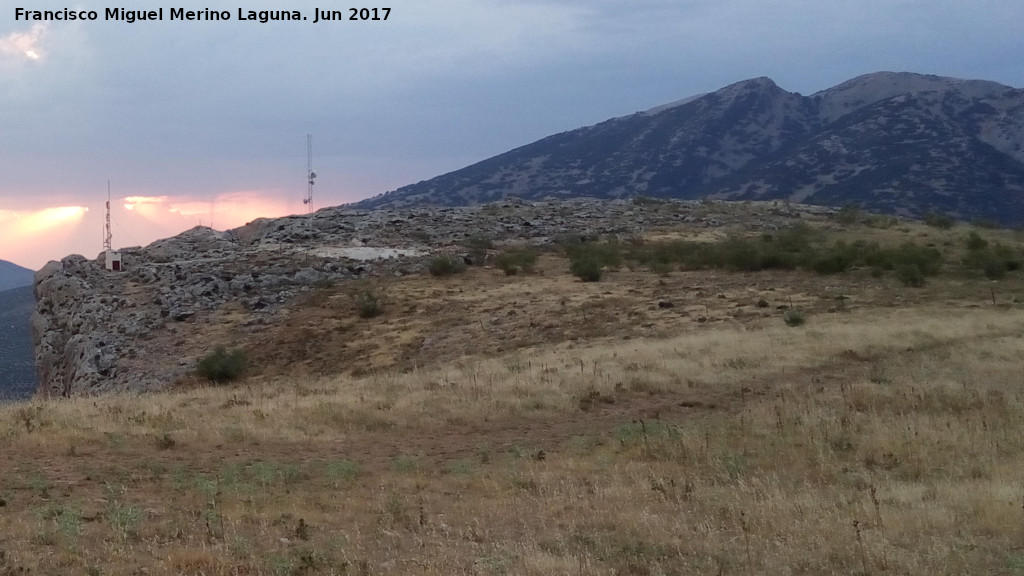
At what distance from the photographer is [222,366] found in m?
21.0

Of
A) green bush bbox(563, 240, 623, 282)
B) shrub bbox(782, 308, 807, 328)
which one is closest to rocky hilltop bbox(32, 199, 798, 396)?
green bush bbox(563, 240, 623, 282)

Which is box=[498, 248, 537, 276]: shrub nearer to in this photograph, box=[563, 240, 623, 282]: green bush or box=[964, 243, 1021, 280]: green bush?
box=[563, 240, 623, 282]: green bush

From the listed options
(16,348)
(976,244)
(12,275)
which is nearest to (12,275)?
(12,275)

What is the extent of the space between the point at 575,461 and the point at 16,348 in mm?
50000

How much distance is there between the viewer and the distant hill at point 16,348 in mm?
37934

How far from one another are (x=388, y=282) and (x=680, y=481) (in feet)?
74.2

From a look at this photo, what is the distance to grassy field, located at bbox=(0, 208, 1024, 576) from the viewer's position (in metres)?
6.07

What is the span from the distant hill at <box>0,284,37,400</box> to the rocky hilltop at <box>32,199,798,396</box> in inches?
150

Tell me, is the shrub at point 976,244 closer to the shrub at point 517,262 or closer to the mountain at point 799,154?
the shrub at point 517,262

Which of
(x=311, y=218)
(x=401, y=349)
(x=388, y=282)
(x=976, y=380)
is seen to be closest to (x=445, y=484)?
(x=976, y=380)

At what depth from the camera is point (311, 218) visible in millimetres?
42031

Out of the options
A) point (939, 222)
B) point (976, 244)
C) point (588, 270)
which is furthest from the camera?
point (939, 222)

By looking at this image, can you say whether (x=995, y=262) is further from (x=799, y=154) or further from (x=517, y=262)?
(x=799, y=154)

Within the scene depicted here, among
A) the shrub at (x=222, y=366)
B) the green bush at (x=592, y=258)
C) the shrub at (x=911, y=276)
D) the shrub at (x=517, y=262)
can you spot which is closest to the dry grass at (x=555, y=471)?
the shrub at (x=222, y=366)
